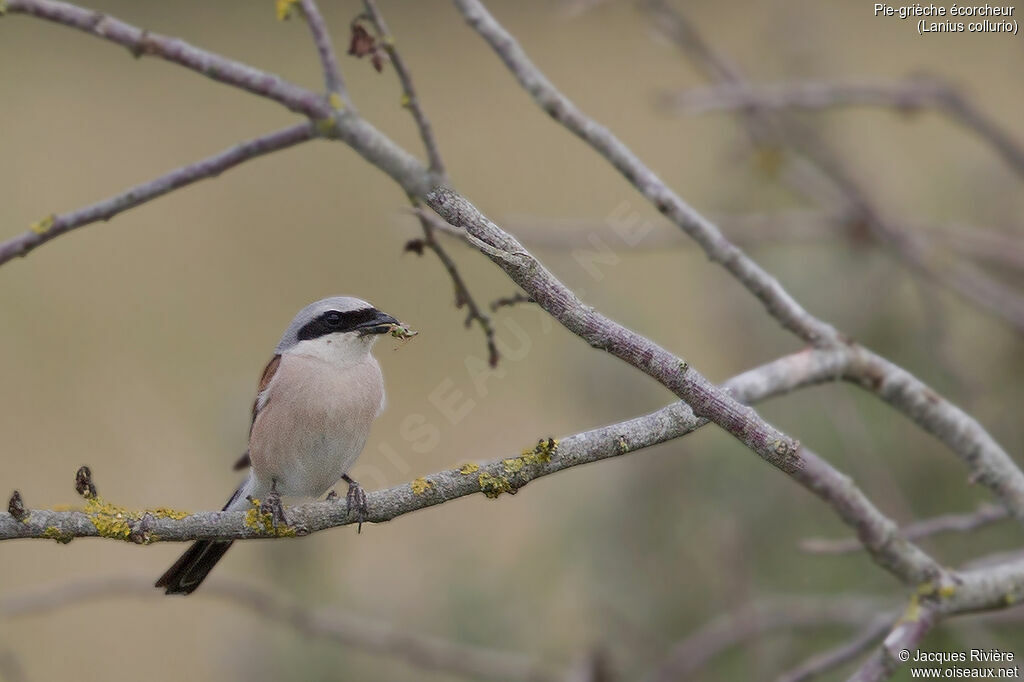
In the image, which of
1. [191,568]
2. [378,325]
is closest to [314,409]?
[378,325]

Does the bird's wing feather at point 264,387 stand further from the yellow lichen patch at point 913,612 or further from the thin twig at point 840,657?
the yellow lichen patch at point 913,612

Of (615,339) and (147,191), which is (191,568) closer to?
(147,191)

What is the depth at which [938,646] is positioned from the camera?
383cm

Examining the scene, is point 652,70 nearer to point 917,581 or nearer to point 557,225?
point 557,225

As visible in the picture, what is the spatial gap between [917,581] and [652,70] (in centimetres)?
763

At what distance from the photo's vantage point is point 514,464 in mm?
1776

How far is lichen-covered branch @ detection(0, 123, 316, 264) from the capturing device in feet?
7.46

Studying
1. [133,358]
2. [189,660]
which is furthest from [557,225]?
[133,358]

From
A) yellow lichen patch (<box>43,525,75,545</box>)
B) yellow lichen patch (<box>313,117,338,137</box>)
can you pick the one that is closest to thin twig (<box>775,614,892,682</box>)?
yellow lichen patch (<box>43,525,75,545</box>)

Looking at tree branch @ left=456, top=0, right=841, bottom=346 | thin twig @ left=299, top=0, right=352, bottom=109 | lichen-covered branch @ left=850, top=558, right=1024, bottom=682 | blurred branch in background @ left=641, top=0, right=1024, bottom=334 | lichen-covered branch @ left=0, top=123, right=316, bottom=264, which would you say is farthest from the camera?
blurred branch in background @ left=641, top=0, right=1024, bottom=334

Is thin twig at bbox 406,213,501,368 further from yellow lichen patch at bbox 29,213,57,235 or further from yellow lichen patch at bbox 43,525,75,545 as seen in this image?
yellow lichen patch at bbox 43,525,75,545

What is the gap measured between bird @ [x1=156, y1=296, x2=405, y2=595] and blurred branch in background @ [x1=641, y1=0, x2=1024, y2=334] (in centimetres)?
129

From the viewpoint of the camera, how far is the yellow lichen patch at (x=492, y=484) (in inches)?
69.6

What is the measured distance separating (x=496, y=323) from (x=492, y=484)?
318cm
